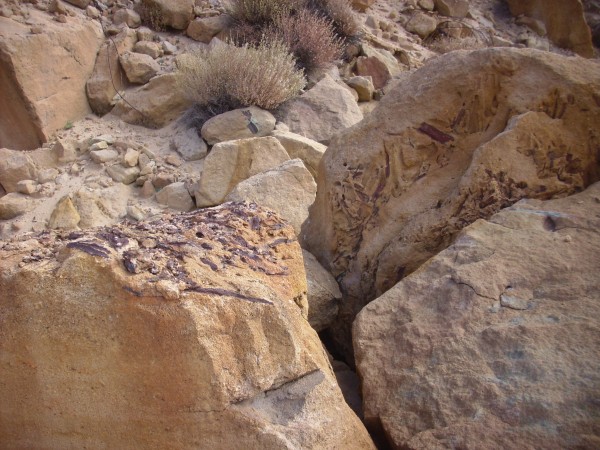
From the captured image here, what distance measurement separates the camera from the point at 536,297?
1.57m

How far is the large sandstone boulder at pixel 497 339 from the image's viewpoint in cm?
130

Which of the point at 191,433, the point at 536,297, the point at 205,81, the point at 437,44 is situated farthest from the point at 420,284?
the point at 437,44

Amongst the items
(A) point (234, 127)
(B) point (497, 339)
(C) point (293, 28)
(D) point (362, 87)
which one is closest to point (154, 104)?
(A) point (234, 127)

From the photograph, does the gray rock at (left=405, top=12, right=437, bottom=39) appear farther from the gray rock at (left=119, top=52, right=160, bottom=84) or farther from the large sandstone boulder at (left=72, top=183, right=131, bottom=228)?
the large sandstone boulder at (left=72, top=183, right=131, bottom=228)

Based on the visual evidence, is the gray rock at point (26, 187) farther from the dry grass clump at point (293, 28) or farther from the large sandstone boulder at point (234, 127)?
the dry grass clump at point (293, 28)

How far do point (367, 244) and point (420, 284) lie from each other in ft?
1.92

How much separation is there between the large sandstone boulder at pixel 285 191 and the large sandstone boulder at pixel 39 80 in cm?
299

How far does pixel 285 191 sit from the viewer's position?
3246mm

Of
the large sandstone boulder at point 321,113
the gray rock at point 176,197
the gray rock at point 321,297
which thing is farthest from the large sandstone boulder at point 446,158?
the large sandstone boulder at point 321,113

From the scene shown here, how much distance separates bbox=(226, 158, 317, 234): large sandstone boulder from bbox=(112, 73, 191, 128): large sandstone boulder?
2.69 m

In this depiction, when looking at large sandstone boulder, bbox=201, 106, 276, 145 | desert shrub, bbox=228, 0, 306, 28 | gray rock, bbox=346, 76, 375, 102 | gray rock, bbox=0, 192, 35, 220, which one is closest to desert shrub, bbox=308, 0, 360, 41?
desert shrub, bbox=228, 0, 306, 28

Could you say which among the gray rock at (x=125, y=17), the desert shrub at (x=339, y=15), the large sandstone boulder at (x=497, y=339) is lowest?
the gray rock at (x=125, y=17)

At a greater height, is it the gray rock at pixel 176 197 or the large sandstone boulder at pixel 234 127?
the large sandstone boulder at pixel 234 127

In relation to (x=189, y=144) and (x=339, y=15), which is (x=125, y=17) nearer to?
(x=189, y=144)
